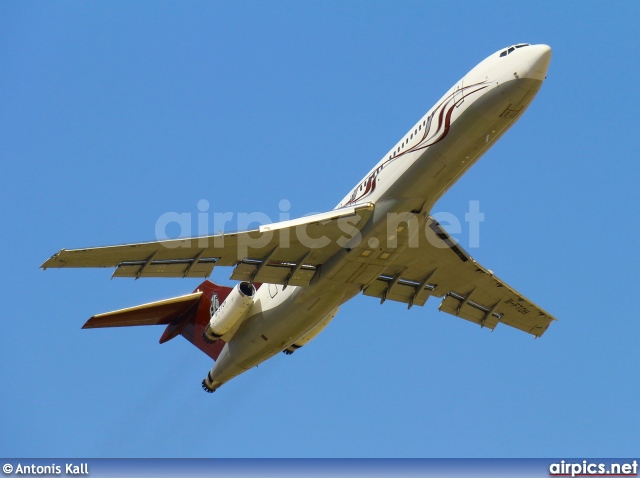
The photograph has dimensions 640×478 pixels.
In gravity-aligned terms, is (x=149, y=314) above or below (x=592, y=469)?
above

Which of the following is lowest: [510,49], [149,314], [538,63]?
[149,314]

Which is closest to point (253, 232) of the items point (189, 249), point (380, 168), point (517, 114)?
point (189, 249)

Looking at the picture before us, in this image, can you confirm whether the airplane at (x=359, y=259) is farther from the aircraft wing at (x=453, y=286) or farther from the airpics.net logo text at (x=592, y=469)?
the airpics.net logo text at (x=592, y=469)

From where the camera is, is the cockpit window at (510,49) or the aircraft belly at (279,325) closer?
the cockpit window at (510,49)

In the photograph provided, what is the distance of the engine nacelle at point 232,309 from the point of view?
37.4 m

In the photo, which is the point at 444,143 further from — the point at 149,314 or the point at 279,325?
the point at 149,314

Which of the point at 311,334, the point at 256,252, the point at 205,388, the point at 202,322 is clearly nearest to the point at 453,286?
the point at 311,334

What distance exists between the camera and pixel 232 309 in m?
37.6

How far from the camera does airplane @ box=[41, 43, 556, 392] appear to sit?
32.0m

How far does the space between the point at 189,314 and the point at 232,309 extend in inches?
162

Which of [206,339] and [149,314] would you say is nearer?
[206,339]

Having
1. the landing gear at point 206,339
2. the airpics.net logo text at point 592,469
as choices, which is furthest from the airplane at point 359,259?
the airpics.net logo text at point 592,469

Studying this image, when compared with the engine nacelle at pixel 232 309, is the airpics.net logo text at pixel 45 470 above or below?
below

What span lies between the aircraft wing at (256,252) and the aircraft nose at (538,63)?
21.1 feet
